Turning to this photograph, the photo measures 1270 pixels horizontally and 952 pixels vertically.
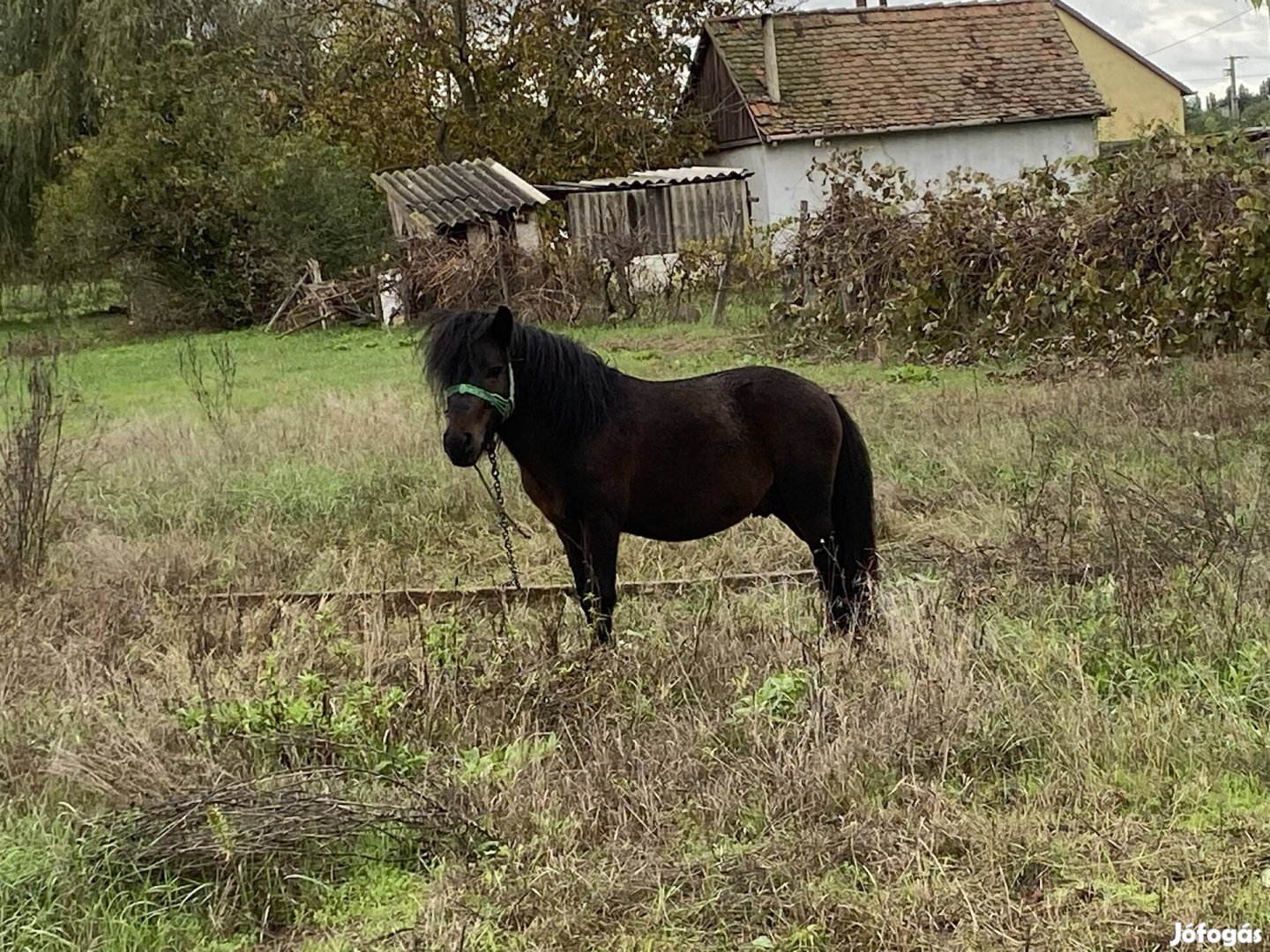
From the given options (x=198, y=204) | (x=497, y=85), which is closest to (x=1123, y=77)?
(x=497, y=85)

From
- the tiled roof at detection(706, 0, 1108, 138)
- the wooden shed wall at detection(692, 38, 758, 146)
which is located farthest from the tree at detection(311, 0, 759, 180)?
the tiled roof at detection(706, 0, 1108, 138)

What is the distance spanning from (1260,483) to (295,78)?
2927cm

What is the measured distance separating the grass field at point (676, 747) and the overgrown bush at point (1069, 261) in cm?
484

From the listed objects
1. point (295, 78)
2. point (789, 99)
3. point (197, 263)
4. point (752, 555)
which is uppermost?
point (295, 78)

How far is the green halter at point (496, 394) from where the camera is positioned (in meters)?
5.28

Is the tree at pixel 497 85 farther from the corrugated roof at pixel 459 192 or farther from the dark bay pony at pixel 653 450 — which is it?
the dark bay pony at pixel 653 450

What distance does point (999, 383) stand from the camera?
39.6 ft

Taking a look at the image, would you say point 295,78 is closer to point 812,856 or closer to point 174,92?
point 174,92

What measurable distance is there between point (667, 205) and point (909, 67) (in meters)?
8.61

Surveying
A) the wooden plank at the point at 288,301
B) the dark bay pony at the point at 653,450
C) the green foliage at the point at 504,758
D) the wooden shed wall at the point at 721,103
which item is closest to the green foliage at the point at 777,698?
the green foliage at the point at 504,758

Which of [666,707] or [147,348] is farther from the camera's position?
[147,348]

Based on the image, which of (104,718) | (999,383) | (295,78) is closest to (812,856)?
(104,718)

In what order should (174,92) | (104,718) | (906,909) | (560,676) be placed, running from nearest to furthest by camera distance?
1. (906,909)
2. (104,718)
3. (560,676)
4. (174,92)

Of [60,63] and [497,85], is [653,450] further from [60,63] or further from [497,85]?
[60,63]
